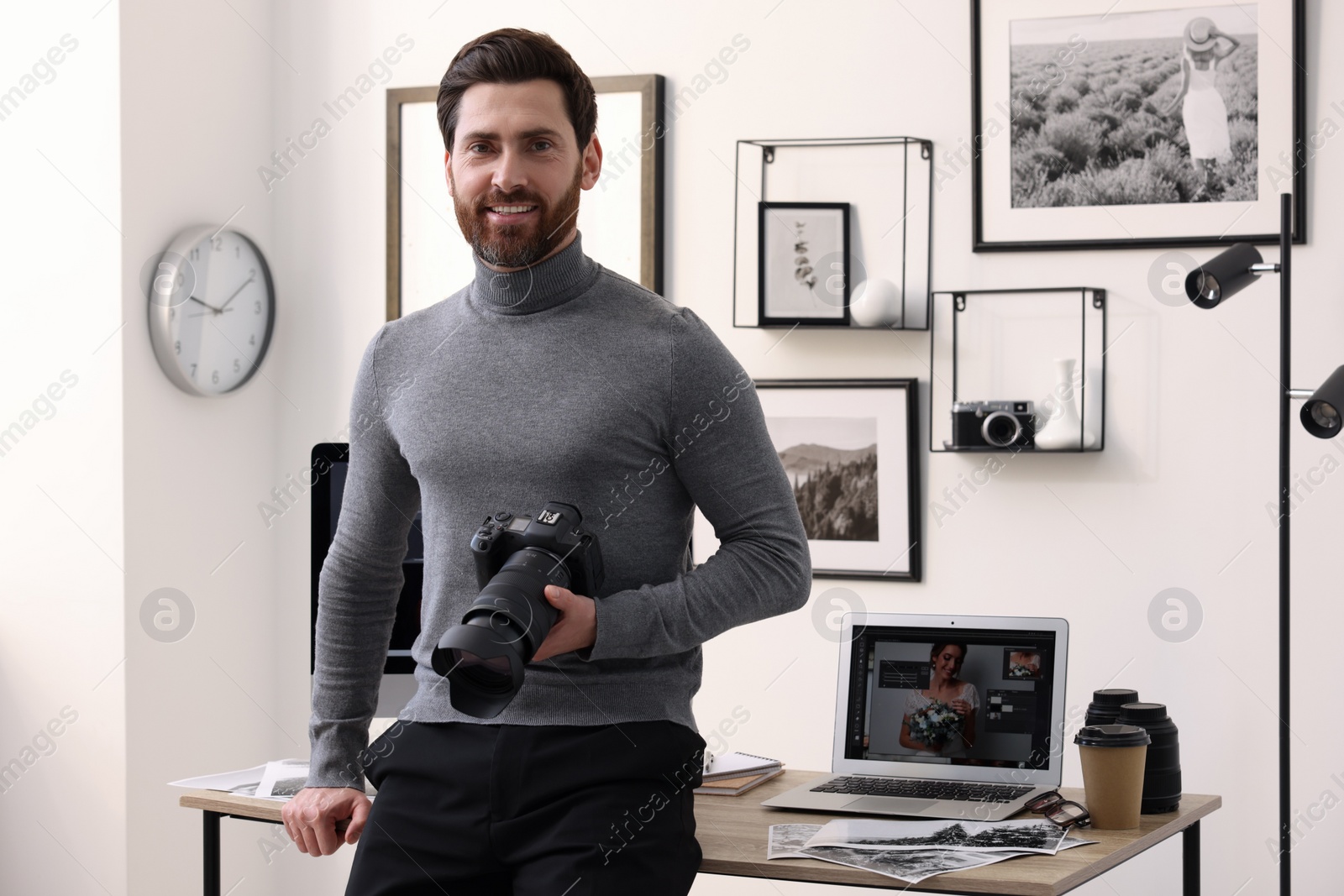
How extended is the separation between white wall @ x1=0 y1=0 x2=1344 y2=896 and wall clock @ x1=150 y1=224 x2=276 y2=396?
44 mm

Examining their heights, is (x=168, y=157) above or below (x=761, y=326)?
above

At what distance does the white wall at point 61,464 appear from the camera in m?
2.79

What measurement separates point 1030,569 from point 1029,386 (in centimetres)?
35

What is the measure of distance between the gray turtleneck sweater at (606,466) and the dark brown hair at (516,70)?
143 mm

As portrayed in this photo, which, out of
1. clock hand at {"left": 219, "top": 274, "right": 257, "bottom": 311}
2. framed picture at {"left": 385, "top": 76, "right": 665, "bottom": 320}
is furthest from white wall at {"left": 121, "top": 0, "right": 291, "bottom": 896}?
framed picture at {"left": 385, "top": 76, "right": 665, "bottom": 320}

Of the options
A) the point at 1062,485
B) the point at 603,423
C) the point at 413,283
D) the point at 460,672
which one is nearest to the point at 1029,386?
the point at 1062,485

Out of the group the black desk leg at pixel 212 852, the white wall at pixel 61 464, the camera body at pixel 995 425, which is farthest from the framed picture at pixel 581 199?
the black desk leg at pixel 212 852

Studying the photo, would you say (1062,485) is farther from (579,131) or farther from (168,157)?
(168,157)

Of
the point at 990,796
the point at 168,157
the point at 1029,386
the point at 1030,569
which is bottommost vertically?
the point at 990,796

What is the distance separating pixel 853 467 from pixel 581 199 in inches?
32.9

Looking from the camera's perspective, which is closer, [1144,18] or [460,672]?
[460,672]

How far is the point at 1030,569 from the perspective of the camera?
2.69 m

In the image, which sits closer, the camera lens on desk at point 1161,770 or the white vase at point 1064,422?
the camera lens on desk at point 1161,770

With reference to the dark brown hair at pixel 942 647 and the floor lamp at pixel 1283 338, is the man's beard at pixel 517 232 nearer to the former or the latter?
the dark brown hair at pixel 942 647
